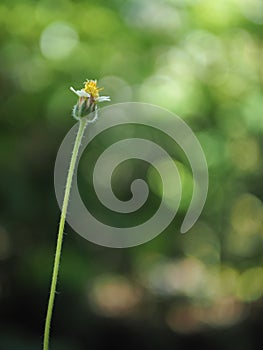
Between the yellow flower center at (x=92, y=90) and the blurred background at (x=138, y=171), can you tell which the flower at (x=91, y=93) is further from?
the blurred background at (x=138, y=171)

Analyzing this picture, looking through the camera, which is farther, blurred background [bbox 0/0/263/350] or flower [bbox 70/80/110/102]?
blurred background [bbox 0/0/263/350]

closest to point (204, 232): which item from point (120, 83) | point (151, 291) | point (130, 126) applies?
point (151, 291)

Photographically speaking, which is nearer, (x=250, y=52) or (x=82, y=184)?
(x=82, y=184)

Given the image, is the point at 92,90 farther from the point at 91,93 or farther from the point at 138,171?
the point at 138,171

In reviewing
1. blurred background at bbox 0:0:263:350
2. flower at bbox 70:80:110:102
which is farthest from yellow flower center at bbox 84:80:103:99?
blurred background at bbox 0:0:263:350

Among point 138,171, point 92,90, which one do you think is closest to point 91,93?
point 92,90

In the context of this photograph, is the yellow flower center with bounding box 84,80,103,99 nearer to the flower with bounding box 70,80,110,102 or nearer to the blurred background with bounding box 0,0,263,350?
the flower with bounding box 70,80,110,102

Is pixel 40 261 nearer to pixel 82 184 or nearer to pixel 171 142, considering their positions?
pixel 82 184

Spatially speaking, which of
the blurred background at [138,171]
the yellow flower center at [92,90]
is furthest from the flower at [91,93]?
the blurred background at [138,171]
